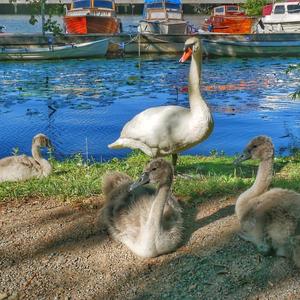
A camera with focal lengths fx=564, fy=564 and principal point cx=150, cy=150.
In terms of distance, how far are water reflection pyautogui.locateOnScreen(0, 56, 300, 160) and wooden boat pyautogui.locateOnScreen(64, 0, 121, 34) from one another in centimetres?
524

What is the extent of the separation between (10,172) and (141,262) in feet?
12.4

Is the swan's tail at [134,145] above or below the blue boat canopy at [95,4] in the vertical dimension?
below

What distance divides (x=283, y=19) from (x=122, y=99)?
863 inches

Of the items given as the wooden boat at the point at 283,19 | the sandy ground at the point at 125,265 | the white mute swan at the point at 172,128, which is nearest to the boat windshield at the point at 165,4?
the wooden boat at the point at 283,19

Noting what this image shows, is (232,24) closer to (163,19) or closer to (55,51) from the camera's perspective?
(163,19)

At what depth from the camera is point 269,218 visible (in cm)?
455

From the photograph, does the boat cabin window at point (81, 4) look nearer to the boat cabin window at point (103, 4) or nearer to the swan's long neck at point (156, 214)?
the boat cabin window at point (103, 4)

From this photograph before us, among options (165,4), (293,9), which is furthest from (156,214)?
(293,9)

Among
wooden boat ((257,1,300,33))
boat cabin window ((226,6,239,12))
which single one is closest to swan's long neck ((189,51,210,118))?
wooden boat ((257,1,300,33))

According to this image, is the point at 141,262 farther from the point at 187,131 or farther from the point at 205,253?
the point at 187,131

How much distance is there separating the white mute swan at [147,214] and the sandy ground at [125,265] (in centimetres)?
11

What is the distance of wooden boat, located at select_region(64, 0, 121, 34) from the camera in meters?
34.0

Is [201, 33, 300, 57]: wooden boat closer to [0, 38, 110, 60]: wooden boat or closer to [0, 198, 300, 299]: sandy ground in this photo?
[0, 38, 110, 60]: wooden boat

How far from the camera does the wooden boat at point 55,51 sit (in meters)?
28.2
